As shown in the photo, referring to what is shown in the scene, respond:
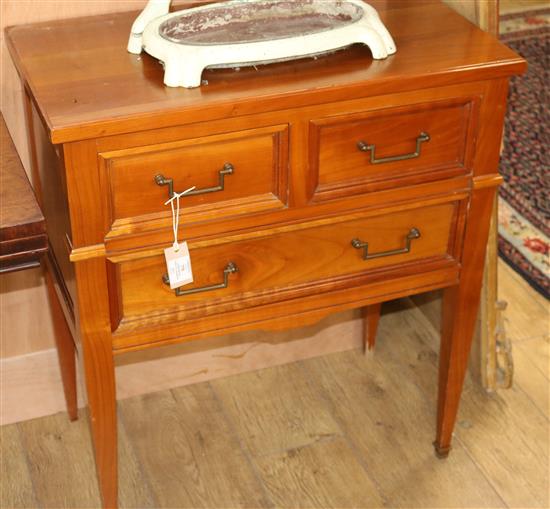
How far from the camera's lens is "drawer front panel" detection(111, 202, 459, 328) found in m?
1.71

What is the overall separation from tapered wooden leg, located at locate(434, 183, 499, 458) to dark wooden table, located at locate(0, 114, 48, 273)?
2.68 ft

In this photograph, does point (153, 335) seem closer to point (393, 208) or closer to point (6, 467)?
point (393, 208)

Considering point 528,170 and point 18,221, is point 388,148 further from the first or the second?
point 528,170

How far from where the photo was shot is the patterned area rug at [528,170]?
287cm

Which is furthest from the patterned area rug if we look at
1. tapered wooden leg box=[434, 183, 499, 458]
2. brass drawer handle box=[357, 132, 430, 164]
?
brass drawer handle box=[357, 132, 430, 164]

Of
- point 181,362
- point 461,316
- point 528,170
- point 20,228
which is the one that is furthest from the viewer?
point 528,170

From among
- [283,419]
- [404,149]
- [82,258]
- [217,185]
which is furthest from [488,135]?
[283,419]

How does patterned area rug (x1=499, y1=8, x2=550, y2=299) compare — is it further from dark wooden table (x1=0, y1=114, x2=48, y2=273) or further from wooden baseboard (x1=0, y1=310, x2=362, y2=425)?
dark wooden table (x1=0, y1=114, x2=48, y2=273)

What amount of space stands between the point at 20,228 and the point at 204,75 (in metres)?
0.43

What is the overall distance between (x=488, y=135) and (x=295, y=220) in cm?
38

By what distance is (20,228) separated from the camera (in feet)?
4.56

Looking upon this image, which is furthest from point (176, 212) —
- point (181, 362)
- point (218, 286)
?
point (181, 362)

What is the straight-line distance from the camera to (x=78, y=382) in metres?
2.35

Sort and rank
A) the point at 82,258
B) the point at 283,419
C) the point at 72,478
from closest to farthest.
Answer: the point at 82,258 → the point at 72,478 → the point at 283,419
